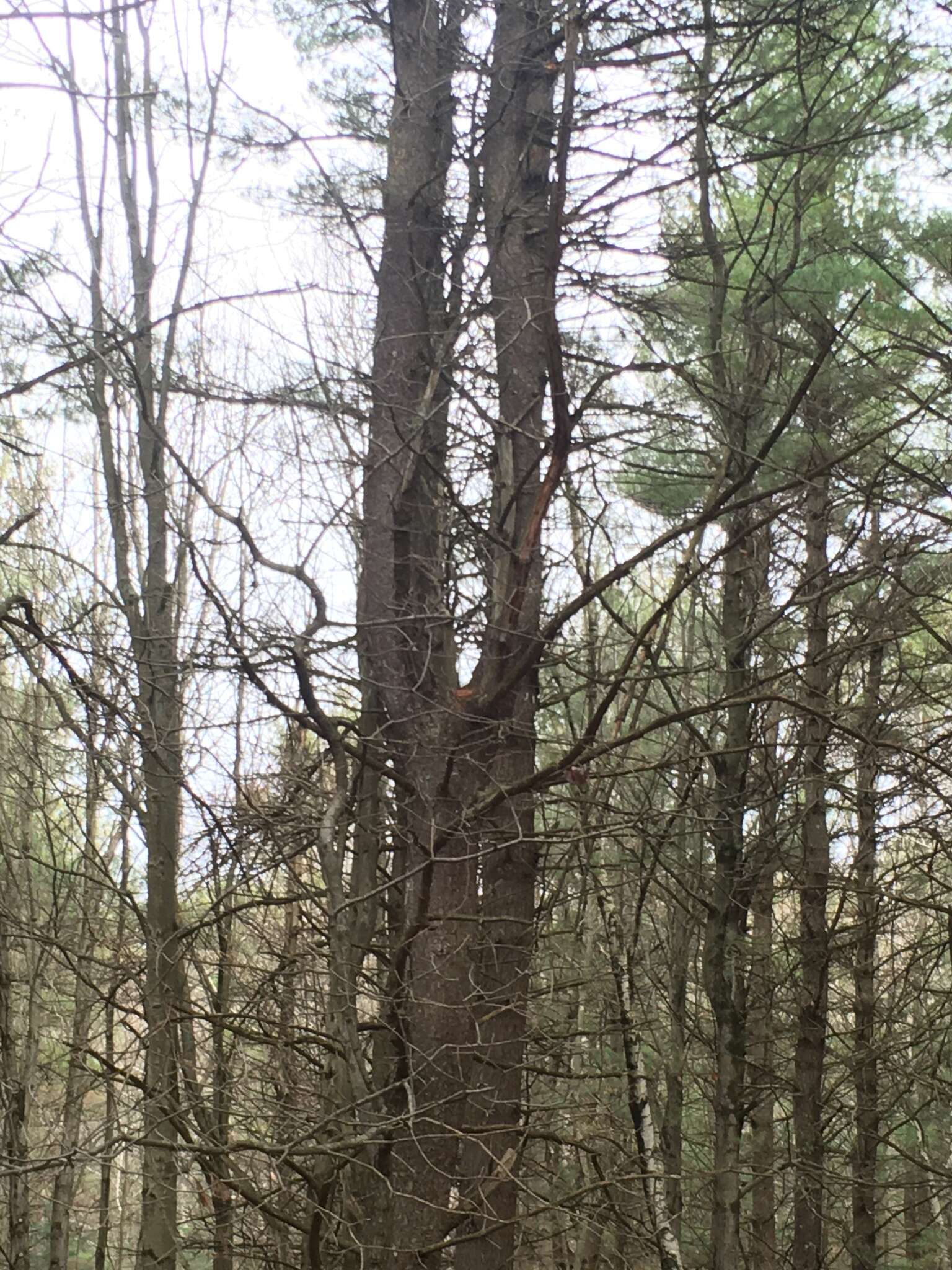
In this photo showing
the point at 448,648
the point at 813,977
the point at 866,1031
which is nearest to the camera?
the point at 448,648

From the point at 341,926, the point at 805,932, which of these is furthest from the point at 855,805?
the point at 341,926

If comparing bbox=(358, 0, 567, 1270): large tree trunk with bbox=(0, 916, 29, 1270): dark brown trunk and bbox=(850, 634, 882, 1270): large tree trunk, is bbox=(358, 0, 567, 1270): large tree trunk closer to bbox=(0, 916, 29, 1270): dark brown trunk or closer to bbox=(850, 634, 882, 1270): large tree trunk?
bbox=(0, 916, 29, 1270): dark brown trunk

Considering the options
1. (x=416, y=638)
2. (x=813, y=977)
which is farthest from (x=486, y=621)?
(x=813, y=977)

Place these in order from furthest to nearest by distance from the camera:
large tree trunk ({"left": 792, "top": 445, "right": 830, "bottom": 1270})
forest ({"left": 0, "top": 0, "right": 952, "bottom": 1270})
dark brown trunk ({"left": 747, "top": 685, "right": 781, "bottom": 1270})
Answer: large tree trunk ({"left": 792, "top": 445, "right": 830, "bottom": 1270})
dark brown trunk ({"left": 747, "top": 685, "right": 781, "bottom": 1270})
forest ({"left": 0, "top": 0, "right": 952, "bottom": 1270})

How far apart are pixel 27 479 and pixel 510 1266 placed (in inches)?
396

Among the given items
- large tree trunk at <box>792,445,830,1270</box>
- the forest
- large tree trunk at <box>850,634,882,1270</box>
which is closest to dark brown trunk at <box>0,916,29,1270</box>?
the forest

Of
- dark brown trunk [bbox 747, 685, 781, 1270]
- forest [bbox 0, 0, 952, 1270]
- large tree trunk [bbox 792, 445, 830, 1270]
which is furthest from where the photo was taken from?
large tree trunk [bbox 792, 445, 830, 1270]

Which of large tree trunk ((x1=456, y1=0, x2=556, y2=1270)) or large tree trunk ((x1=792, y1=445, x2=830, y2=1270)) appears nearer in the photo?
large tree trunk ((x1=456, y1=0, x2=556, y2=1270))

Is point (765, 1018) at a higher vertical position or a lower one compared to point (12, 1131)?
higher

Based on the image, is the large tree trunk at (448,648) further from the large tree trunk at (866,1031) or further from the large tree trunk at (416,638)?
the large tree trunk at (866,1031)

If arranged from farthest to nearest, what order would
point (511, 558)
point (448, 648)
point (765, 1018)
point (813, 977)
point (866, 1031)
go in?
point (866, 1031) → point (765, 1018) → point (813, 977) → point (448, 648) → point (511, 558)

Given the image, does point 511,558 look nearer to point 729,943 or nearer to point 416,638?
point 416,638

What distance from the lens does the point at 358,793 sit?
620cm

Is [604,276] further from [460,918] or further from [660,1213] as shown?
[660,1213]
